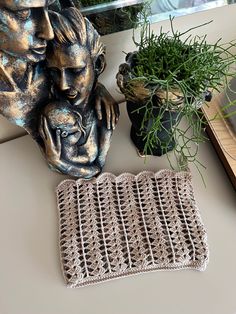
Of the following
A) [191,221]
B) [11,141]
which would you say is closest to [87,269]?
[191,221]

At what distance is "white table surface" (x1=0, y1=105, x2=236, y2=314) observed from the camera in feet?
2.14

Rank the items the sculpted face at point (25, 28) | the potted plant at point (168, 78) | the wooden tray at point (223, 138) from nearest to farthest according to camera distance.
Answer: the sculpted face at point (25, 28)
the potted plant at point (168, 78)
the wooden tray at point (223, 138)

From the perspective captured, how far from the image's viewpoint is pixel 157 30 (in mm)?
790

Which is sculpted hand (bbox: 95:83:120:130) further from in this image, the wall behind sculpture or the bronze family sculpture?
the wall behind sculpture

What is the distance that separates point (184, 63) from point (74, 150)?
9.0 inches

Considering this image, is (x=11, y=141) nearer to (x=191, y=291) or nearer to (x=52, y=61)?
(x=52, y=61)

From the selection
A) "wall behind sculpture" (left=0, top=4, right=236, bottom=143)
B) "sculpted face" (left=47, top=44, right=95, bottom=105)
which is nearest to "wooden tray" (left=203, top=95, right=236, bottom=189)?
"wall behind sculpture" (left=0, top=4, right=236, bottom=143)

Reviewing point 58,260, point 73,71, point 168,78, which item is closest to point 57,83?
point 73,71

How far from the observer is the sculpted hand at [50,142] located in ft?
2.19

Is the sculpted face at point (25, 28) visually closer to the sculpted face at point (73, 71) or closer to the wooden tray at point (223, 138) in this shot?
the sculpted face at point (73, 71)

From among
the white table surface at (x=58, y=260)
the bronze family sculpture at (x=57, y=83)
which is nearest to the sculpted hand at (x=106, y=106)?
the bronze family sculpture at (x=57, y=83)

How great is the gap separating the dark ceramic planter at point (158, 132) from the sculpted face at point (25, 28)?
195 mm

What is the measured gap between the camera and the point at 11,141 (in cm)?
83

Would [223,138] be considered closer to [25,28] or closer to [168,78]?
[168,78]
